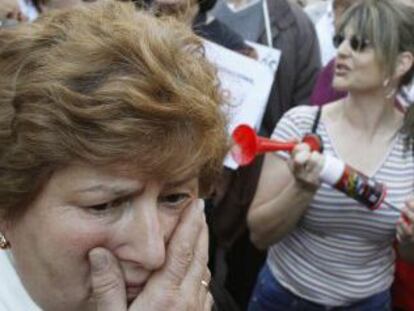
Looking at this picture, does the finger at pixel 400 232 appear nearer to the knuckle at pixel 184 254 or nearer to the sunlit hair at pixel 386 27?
the sunlit hair at pixel 386 27

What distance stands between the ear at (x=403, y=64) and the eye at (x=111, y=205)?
67.9 inches

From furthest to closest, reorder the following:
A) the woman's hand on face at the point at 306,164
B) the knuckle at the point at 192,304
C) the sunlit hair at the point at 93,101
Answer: the woman's hand on face at the point at 306,164 → the knuckle at the point at 192,304 → the sunlit hair at the point at 93,101

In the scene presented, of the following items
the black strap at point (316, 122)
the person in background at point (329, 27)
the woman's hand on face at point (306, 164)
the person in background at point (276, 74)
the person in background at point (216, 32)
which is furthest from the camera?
the person in background at point (329, 27)

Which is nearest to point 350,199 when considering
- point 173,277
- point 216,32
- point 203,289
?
point 216,32

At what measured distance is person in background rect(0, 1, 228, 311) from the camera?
3.26 ft

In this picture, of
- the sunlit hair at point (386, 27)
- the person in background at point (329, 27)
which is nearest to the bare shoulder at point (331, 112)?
the sunlit hair at point (386, 27)

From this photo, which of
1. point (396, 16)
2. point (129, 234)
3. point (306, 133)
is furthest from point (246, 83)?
point (129, 234)

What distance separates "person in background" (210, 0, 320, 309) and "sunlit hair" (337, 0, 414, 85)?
0.61 m

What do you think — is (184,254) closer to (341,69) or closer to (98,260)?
(98,260)

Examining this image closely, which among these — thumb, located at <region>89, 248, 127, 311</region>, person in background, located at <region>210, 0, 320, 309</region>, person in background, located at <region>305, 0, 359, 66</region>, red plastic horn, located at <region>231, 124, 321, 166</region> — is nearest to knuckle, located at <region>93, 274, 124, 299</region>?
thumb, located at <region>89, 248, 127, 311</region>

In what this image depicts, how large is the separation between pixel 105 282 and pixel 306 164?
1.16 metres

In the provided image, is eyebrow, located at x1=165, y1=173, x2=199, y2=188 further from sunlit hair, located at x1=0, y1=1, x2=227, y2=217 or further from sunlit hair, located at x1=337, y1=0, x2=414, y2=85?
sunlit hair, located at x1=337, y1=0, x2=414, y2=85

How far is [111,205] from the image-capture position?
3.43 ft

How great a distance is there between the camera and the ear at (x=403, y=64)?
250cm
